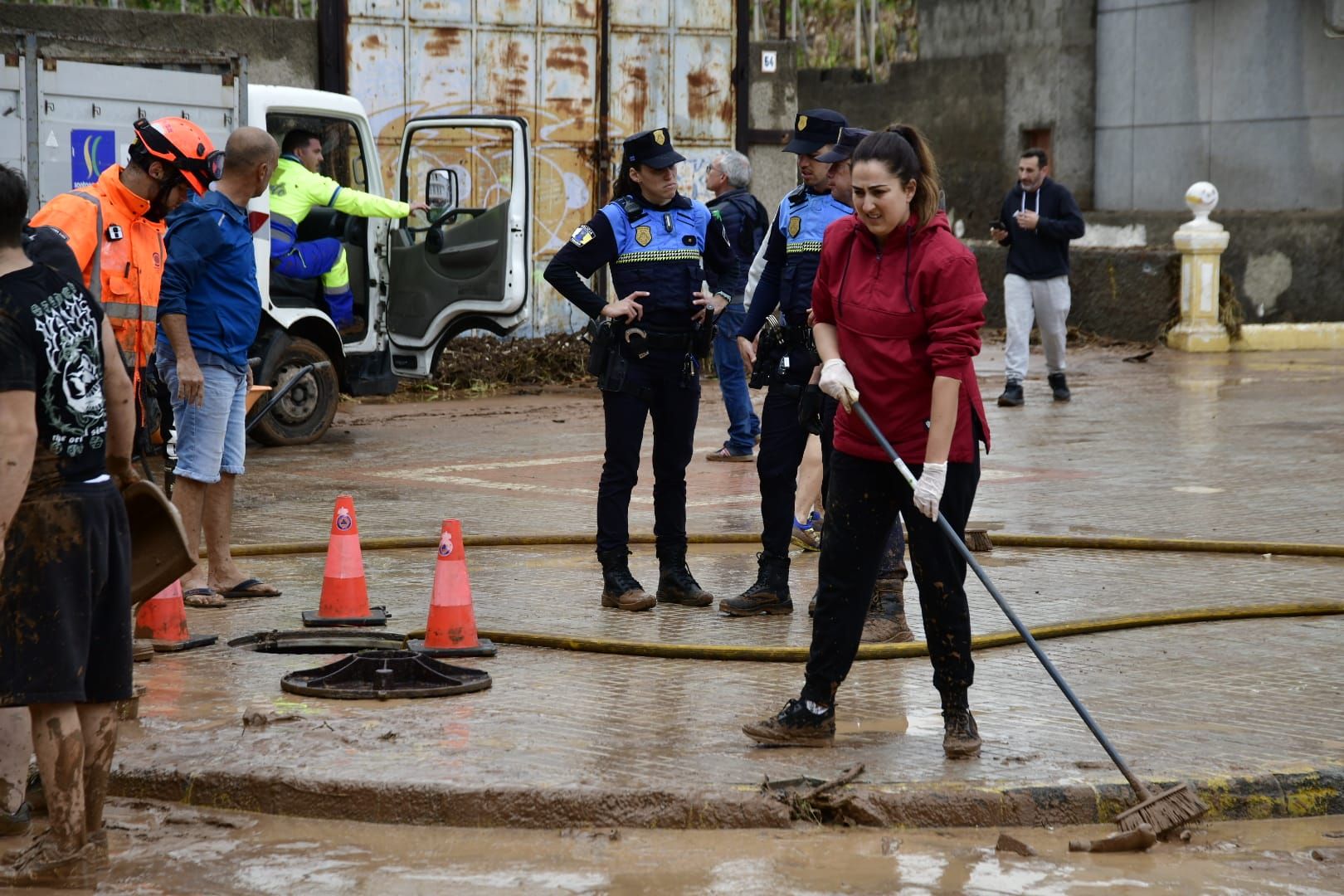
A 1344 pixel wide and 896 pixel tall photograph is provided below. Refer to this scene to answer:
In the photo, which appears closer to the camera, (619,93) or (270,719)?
(270,719)

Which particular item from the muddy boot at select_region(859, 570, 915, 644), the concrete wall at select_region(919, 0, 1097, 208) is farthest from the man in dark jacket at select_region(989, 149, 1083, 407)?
the concrete wall at select_region(919, 0, 1097, 208)

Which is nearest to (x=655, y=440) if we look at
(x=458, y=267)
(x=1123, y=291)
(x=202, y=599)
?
(x=202, y=599)

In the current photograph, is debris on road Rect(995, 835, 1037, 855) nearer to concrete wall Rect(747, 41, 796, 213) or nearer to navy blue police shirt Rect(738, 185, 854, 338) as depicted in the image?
navy blue police shirt Rect(738, 185, 854, 338)

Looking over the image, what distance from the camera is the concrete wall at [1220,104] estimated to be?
2073 cm

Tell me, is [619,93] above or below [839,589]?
above

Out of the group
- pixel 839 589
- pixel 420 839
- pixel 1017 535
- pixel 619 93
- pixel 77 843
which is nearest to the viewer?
pixel 77 843

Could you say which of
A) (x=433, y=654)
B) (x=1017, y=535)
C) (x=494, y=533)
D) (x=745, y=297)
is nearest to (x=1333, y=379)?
(x=745, y=297)

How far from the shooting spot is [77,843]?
4.58m

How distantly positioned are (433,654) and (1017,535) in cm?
355

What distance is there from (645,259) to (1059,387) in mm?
8835

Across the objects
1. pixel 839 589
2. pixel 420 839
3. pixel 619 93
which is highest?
pixel 619 93

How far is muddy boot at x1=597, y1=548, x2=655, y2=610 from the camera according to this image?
294 inches

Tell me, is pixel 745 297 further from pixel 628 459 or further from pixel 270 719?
pixel 270 719

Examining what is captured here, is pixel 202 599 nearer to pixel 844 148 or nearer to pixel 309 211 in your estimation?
pixel 844 148
